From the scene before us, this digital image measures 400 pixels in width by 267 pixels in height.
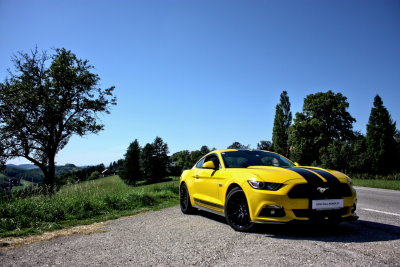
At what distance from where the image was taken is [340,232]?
15.2ft

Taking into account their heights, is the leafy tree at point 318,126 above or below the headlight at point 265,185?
above

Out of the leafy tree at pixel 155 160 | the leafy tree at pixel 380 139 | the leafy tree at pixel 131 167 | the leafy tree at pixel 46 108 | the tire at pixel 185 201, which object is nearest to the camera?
the tire at pixel 185 201

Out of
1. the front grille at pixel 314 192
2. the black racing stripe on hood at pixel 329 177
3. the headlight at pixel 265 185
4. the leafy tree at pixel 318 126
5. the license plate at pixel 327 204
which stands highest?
the leafy tree at pixel 318 126

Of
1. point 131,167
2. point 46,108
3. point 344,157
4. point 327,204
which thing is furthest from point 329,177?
point 131,167

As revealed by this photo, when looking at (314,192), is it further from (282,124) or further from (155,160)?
(155,160)

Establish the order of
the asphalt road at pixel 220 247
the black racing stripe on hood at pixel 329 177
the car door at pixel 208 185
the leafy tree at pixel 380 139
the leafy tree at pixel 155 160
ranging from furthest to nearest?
1. the leafy tree at pixel 155 160
2. the leafy tree at pixel 380 139
3. the car door at pixel 208 185
4. the black racing stripe on hood at pixel 329 177
5. the asphalt road at pixel 220 247

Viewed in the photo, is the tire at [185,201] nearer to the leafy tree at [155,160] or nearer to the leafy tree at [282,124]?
the leafy tree at [282,124]

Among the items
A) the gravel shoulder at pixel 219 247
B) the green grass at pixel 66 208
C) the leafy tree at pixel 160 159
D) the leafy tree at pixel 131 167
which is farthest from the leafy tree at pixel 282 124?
the gravel shoulder at pixel 219 247

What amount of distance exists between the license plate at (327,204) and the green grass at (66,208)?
501 centimetres

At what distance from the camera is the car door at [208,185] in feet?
19.0

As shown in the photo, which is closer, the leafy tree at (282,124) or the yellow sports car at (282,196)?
the yellow sports car at (282,196)

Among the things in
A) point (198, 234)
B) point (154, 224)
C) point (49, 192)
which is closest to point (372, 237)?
point (198, 234)

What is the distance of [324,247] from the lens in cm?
368

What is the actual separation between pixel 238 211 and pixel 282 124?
5477cm
